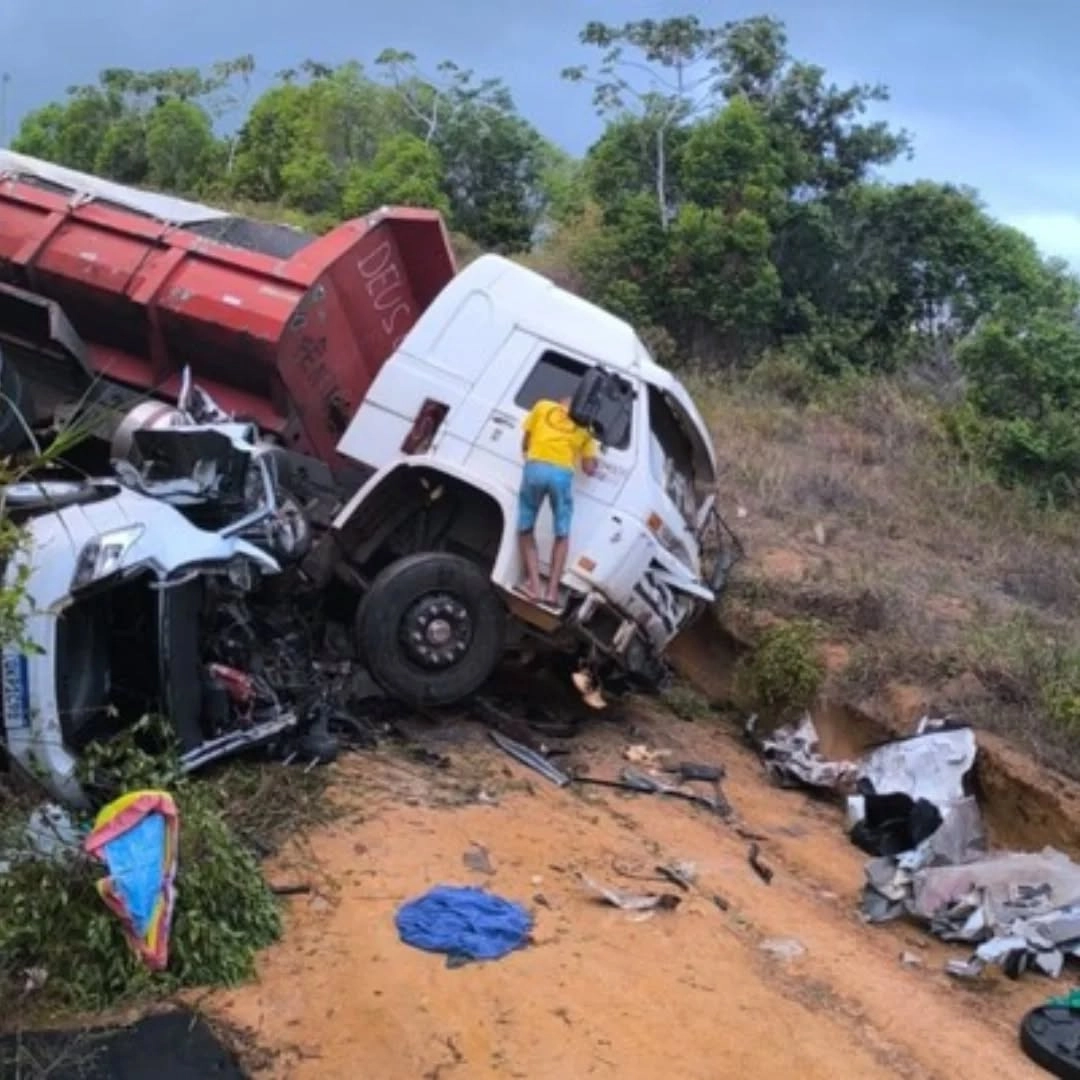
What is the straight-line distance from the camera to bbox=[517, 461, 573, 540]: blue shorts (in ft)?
27.0

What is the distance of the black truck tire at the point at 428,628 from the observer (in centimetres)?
833

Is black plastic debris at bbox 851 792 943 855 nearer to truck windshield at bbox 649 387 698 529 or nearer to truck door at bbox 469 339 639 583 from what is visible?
truck windshield at bbox 649 387 698 529

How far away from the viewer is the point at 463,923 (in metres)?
6.12

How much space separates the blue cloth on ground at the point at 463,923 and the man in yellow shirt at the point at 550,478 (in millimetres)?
2361

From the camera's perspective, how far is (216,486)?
7480 millimetres

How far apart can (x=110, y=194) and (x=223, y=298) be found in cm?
170

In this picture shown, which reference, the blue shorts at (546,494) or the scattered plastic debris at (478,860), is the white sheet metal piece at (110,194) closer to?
the blue shorts at (546,494)

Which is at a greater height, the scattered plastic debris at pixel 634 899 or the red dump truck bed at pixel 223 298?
the red dump truck bed at pixel 223 298

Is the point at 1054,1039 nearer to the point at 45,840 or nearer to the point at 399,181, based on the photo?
the point at 45,840

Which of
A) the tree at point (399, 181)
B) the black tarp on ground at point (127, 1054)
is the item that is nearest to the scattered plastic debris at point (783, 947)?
the black tarp on ground at point (127, 1054)

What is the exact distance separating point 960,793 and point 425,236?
4.66 metres

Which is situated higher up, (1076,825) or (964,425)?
(964,425)

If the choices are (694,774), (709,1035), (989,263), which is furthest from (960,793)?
(989,263)

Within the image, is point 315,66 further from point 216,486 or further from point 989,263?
point 216,486
